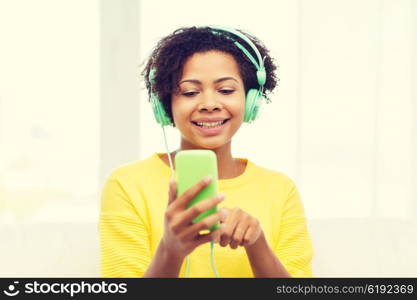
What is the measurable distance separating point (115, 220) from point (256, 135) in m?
1.18

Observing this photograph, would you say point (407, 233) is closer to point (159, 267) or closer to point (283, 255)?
point (283, 255)

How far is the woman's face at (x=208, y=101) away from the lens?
120cm

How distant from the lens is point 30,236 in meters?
1.63

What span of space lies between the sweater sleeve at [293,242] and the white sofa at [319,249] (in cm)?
38

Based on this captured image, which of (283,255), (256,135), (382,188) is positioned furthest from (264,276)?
(382,188)

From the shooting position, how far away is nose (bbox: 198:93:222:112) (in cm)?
118

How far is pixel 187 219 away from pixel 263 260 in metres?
0.29

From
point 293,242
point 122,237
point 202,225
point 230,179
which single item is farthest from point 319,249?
point 202,225

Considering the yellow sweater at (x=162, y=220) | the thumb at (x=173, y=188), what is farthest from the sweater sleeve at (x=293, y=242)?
the thumb at (x=173, y=188)

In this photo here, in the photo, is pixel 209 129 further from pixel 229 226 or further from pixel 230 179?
pixel 229 226

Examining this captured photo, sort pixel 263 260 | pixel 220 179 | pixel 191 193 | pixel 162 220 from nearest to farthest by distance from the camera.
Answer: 1. pixel 191 193
2. pixel 263 260
3. pixel 162 220
4. pixel 220 179

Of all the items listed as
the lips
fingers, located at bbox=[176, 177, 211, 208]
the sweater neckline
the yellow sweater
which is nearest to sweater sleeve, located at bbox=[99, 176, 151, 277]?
the yellow sweater

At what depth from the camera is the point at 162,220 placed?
1.21 metres

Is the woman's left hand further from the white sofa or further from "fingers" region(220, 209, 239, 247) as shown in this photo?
the white sofa
